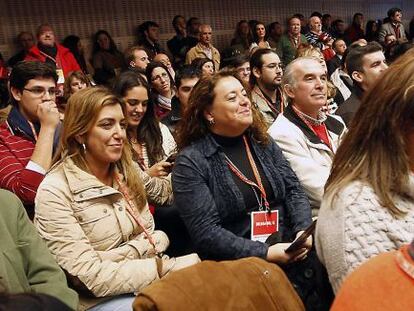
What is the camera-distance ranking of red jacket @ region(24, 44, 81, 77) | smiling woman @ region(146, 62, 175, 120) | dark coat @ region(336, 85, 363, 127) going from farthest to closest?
red jacket @ region(24, 44, 81, 77)
smiling woman @ region(146, 62, 175, 120)
dark coat @ region(336, 85, 363, 127)

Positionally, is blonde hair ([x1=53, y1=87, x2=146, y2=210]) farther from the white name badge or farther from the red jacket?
the red jacket

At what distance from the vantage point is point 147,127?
9.98ft

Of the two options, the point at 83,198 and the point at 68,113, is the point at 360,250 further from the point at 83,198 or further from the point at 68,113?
the point at 68,113

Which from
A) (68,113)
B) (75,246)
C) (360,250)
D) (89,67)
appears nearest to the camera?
(360,250)

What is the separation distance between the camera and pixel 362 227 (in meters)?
1.20

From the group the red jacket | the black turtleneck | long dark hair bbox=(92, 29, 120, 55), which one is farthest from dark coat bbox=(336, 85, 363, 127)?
long dark hair bbox=(92, 29, 120, 55)

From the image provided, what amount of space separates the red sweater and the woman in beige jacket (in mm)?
220

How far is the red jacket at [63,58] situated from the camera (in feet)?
18.4

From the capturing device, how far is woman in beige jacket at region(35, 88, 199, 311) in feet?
6.06

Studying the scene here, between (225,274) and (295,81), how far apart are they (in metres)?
1.85

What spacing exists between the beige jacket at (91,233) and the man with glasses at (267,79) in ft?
7.28

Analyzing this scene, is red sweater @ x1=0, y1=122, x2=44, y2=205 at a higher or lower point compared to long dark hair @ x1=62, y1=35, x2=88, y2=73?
lower

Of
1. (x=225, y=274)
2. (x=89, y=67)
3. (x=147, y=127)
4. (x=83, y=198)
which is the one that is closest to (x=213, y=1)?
→ (x=89, y=67)

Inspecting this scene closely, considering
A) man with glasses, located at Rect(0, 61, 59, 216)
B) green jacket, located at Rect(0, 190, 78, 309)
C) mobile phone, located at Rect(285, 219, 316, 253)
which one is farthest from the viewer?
man with glasses, located at Rect(0, 61, 59, 216)
